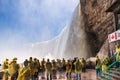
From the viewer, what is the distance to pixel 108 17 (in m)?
41.8

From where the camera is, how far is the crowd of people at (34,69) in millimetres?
9858

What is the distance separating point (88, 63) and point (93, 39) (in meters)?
18.7

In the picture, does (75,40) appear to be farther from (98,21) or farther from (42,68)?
(42,68)

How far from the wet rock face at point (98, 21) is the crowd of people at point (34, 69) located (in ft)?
48.7

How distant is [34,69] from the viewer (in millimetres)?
21797

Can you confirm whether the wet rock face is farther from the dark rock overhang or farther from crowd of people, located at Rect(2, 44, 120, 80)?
the dark rock overhang

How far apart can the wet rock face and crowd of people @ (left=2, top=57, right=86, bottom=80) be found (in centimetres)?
1486

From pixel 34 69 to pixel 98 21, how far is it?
26342mm

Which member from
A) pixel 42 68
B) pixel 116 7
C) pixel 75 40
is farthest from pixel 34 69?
pixel 75 40

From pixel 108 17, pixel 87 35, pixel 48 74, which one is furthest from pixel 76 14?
pixel 48 74

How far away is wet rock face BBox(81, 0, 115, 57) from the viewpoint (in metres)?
42.2

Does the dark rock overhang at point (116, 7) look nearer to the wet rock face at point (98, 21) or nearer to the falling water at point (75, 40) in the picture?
the wet rock face at point (98, 21)

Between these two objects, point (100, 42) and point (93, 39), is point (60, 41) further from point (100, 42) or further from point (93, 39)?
point (100, 42)

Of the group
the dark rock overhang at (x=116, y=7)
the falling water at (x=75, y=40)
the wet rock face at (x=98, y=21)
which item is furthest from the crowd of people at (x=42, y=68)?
the falling water at (x=75, y=40)
